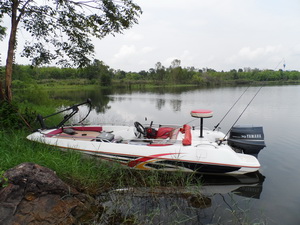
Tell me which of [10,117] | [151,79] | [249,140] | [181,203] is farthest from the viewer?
[151,79]

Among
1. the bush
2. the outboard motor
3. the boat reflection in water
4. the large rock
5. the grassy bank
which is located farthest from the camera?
the bush

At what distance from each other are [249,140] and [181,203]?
89.3 inches

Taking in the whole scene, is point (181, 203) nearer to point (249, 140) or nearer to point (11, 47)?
point (249, 140)

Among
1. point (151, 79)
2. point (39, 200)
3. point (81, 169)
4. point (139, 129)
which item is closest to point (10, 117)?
point (81, 169)

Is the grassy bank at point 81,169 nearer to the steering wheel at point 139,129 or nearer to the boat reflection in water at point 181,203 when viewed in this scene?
the boat reflection in water at point 181,203

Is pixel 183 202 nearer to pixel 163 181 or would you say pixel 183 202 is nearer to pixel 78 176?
pixel 163 181

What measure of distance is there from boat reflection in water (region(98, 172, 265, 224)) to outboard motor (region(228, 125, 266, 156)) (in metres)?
0.79

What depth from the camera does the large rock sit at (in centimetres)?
271

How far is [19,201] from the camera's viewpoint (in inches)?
110

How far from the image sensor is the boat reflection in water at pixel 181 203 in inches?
129

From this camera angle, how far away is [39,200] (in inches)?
116

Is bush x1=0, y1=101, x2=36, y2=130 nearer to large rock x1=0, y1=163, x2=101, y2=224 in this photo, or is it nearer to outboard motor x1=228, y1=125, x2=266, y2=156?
large rock x1=0, y1=163, x2=101, y2=224

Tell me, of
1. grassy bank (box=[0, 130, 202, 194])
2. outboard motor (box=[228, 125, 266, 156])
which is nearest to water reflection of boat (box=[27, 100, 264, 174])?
outboard motor (box=[228, 125, 266, 156])

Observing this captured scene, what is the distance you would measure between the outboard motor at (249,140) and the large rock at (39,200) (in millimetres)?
3317
